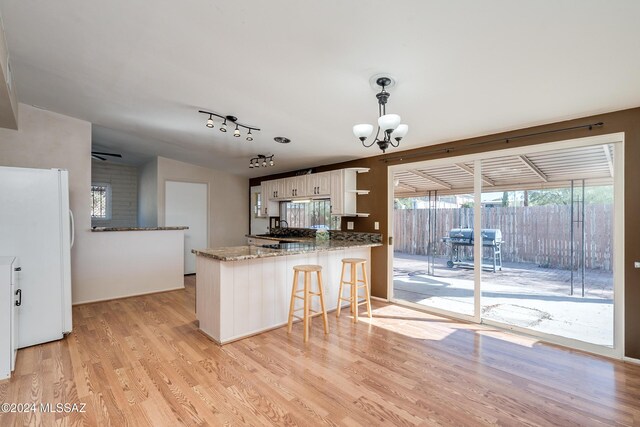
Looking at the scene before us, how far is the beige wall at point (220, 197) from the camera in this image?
234 inches

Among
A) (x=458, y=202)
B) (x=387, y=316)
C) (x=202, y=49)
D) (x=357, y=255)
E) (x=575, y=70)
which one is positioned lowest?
(x=387, y=316)

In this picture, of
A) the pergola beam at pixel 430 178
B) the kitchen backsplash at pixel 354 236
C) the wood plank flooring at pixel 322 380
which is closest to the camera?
the wood plank flooring at pixel 322 380

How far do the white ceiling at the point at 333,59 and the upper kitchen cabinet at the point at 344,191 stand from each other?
1.18 metres

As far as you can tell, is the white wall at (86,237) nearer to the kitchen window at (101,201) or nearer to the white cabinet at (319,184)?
the white cabinet at (319,184)

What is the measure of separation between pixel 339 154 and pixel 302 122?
1289 millimetres

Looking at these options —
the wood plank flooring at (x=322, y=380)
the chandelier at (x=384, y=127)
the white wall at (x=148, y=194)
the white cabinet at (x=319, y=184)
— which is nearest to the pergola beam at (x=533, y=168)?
the wood plank flooring at (x=322, y=380)

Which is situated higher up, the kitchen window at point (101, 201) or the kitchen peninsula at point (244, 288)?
the kitchen window at point (101, 201)

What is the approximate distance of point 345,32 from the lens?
1.85 metres

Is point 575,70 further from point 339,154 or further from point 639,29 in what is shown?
point 339,154

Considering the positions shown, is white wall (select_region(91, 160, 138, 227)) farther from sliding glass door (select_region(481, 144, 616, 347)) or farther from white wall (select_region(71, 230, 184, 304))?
sliding glass door (select_region(481, 144, 616, 347))

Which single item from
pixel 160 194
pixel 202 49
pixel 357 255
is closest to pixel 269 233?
pixel 160 194

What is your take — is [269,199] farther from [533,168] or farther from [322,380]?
[533,168]

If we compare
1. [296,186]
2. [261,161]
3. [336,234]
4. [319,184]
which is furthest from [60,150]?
[336,234]

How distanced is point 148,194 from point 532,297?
7.14 meters
